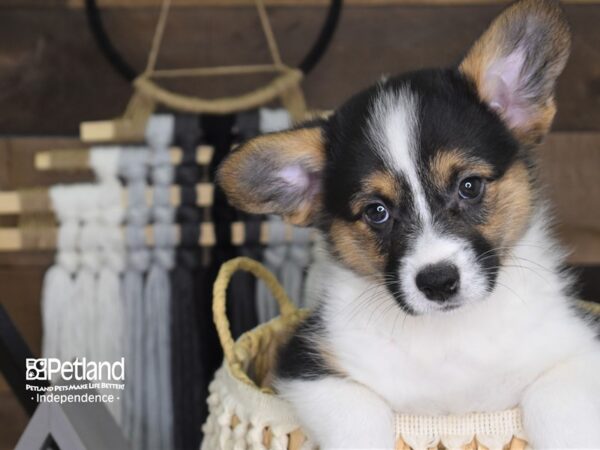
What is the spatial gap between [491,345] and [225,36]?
160 cm

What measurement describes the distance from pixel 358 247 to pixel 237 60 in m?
1.30

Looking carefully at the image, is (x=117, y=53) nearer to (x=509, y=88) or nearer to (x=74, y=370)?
(x=74, y=370)

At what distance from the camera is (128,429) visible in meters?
2.47

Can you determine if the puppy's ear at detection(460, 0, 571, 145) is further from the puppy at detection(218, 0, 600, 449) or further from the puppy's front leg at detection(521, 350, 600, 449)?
the puppy's front leg at detection(521, 350, 600, 449)

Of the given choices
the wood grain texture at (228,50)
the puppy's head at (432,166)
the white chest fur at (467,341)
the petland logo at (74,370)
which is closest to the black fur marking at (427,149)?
the puppy's head at (432,166)

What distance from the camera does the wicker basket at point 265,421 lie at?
1426 mm

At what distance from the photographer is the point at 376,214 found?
1.65 m

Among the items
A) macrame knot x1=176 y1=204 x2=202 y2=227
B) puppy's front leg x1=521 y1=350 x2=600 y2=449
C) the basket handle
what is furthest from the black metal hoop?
puppy's front leg x1=521 y1=350 x2=600 y2=449

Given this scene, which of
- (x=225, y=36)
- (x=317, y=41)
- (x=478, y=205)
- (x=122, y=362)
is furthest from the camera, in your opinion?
(x=225, y=36)

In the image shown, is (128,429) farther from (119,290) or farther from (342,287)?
(342,287)

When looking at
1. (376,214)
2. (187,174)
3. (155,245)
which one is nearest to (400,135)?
(376,214)

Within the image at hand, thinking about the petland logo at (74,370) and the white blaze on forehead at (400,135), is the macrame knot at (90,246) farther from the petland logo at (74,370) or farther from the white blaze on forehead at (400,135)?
the white blaze on forehead at (400,135)

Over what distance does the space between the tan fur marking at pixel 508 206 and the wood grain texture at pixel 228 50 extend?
1189 millimetres

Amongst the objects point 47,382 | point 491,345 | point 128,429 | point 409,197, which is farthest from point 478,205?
point 128,429
